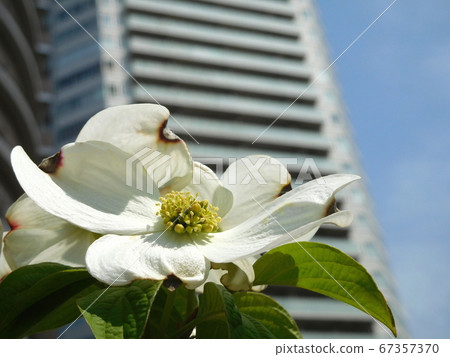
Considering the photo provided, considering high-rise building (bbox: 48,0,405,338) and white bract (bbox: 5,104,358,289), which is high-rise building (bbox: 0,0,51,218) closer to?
high-rise building (bbox: 48,0,405,338)

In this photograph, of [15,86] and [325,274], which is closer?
[325,274]

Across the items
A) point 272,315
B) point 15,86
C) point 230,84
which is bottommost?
point 230,84

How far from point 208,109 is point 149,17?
8.82 feet

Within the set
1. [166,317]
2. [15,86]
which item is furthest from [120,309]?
[15,86]

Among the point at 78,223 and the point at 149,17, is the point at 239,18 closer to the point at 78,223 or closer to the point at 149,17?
the point at 149,17

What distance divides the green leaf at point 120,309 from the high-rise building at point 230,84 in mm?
11541

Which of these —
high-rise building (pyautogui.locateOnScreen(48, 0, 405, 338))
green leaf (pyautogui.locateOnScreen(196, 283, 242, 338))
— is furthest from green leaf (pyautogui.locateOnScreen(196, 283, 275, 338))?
high-rise building (pyautogui.locateOnScreen(48, 0, 405, 338))

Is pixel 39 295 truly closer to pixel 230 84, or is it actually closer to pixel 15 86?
pixel 15 86

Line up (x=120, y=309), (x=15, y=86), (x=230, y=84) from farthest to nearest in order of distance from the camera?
(x=230, y=84), (x=15, y=86), (x=120, y=309)

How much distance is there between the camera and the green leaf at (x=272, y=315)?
0.27 metres

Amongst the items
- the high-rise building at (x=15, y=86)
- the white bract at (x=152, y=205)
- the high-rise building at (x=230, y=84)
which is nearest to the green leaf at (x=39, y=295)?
the white bract at (x=152, y=205)

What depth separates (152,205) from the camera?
273 millimetres

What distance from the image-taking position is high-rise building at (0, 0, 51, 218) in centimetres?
645

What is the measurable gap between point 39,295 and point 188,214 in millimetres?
76
